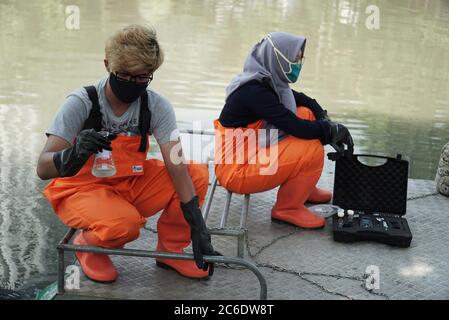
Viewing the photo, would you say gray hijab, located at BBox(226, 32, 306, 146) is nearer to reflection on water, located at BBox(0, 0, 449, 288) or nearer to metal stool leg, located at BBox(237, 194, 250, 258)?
metal stool leg, located at BBox(237, 194, 250, 258)

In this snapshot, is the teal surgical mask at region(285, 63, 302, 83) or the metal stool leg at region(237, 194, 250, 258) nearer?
the metal stool leg at region(237, 194, 250, 258)

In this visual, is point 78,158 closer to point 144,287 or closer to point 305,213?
point 144,287

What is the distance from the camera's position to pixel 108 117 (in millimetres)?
3154

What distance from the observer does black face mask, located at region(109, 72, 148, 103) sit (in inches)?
120

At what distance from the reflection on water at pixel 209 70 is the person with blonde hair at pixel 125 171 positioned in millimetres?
655

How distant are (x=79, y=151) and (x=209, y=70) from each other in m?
6.01

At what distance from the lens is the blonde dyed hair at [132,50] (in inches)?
117

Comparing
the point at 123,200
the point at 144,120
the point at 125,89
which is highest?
the point at 125,89

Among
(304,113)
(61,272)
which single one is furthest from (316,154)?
(61,272)

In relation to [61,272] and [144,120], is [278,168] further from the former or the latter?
[61,272]

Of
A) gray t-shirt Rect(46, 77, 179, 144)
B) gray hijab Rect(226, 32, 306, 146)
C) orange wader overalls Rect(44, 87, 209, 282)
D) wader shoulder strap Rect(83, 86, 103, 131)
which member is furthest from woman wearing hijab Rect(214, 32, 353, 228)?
wader shoulder strap Rect(83, 86, 103, 131)

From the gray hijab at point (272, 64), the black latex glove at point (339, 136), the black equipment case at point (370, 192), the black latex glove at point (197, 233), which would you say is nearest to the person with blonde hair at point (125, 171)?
the black latex glove at point (197, 233)

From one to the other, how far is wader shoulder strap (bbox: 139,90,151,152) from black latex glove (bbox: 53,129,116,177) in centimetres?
31
